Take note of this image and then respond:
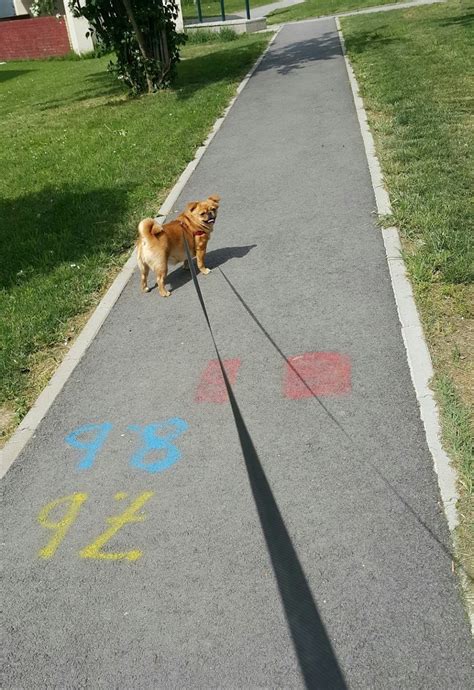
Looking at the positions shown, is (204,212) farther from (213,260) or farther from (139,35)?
(139,35)

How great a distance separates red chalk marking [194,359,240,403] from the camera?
4.79 m

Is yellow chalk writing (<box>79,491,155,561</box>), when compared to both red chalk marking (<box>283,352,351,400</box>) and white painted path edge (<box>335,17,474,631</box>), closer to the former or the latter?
red chalk marking (<box>283,352,351,400</box>)

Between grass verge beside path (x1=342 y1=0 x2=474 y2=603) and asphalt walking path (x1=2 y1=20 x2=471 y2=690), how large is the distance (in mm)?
258

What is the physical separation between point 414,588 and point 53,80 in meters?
25.2

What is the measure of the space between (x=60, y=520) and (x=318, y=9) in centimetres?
3459

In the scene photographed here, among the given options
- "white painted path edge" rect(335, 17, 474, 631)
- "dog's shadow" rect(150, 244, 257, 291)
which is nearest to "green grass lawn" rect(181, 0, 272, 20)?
"dog's shadow" rect(150, 244, 257, 291)

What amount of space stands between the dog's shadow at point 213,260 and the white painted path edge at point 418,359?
152 centimetres

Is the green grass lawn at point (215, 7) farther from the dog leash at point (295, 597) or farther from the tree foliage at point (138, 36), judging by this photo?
the dog leash at point (295, 597)

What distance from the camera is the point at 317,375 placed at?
4.85 m

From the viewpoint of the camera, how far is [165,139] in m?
12.0

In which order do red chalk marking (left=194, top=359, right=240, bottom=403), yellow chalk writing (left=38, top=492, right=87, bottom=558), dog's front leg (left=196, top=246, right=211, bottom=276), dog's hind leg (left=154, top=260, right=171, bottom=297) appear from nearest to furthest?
yellow chalk writing (left=38, top=492, right=87, bottom=558)
red chalk marking (left=194, top=359, right=240, bottom=403)
dog's hind leg (left=154, top=260, right=171, bottom=297)
dog's front leg (left=196, top=246, right=211, bottom=276)

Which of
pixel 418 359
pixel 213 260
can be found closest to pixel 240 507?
pixel 418 359

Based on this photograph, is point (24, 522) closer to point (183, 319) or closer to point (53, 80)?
point (183, 319)

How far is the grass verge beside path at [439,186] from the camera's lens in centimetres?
431
